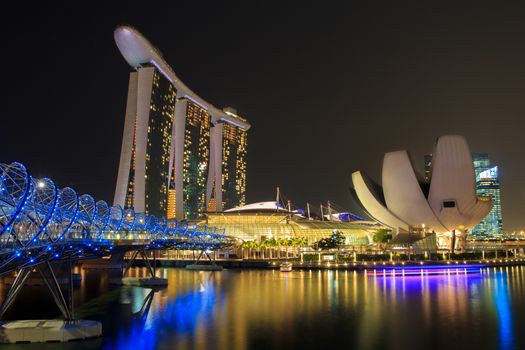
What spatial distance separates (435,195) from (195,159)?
57556mm

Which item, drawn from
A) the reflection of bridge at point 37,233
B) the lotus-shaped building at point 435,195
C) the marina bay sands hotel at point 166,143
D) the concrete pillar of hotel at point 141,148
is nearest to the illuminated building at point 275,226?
the lotus-shaped building at point 435,195

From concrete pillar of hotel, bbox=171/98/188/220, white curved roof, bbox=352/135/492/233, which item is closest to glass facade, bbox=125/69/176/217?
concrete pillar of hotel, bbox=171/98/188/220

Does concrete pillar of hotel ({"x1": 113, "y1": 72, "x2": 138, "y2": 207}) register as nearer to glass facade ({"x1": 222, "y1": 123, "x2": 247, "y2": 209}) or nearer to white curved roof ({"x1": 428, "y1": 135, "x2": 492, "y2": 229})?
white curved roof ({"x1": 428, "y1": 135, "x2": 492, "y2": 229})

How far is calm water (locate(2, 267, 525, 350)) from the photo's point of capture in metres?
20.3

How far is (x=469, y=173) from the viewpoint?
246 ft

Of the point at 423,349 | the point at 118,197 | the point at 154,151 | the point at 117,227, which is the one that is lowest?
the point at 423,349

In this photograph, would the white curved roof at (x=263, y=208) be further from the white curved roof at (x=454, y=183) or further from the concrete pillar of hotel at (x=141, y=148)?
the white curved roof at (x=454, y=183)

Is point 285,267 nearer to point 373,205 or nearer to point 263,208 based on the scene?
point 373,205

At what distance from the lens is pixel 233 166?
142 meters

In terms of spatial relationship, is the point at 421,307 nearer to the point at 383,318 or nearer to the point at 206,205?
the point at 383,318

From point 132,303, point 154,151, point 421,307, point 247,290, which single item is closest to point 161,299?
point 132,303

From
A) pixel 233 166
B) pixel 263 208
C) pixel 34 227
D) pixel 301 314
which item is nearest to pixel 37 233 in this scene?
pixel 34 227

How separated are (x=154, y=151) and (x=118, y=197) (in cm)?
1182

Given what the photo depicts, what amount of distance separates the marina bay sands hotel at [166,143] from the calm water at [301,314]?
3869cm
